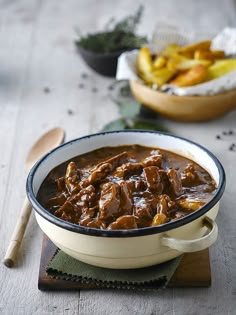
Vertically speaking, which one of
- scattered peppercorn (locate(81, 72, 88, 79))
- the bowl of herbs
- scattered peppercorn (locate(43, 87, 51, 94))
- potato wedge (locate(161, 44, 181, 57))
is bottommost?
scattered peppercorn (locate(43, 87, 51, 94))

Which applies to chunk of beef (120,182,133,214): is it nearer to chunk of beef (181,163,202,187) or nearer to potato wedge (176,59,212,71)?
chunk of beef (181,163,202,187)

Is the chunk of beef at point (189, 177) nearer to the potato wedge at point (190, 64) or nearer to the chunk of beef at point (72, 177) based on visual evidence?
the chunk of beef at point (72, 177)

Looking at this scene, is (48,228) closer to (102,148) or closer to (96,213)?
(96,213)

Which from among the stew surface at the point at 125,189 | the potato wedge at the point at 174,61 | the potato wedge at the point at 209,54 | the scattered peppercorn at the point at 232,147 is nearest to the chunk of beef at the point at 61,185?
the stew surface at the point at 125,189

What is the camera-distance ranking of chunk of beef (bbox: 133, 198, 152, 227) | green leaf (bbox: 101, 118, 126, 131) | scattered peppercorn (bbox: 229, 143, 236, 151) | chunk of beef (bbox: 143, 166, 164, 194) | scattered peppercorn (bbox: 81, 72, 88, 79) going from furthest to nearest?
1. scattered peppercorn (bbox: 81, 72, 88, 79)
2. green leaf (bbox: 101, 118, 126, 131)
3. scattered peppercorn (bbox: 229, 143, 236, 151)
4. chunk of beef (bbox: 143, 166, 164, 194)
5. chunk of beef (bbox: 133, 198, 152, 227)

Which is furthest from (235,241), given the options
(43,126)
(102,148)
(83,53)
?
(83,53)

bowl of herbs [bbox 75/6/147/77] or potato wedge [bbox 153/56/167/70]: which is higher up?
potato wedge [bbox 153/56/167/70]

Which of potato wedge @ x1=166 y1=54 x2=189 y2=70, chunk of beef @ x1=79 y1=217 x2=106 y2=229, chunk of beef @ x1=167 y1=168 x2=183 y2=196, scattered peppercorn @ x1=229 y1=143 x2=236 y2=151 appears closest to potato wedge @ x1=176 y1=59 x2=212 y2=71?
potato wedge @ x1=166 y1=54 x2=189 y2=70
